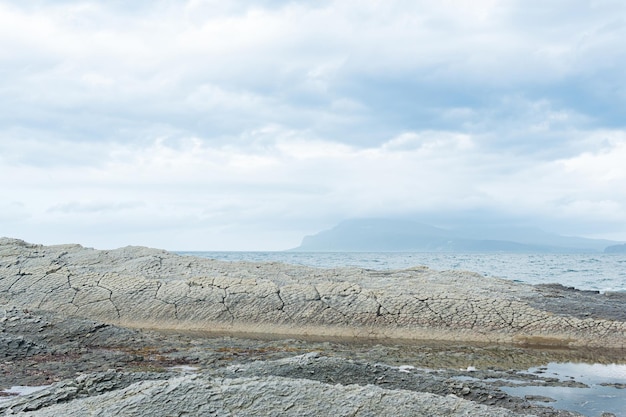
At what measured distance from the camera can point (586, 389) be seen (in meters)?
8.64

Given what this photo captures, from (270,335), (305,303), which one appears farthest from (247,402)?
(305,303)

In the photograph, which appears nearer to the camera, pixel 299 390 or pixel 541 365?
pixel 299 390

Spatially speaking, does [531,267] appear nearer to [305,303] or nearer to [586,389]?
[305,303]

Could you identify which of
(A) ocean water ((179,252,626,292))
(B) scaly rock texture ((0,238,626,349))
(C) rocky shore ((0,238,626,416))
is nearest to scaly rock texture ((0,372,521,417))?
(C) rocky shore ((0,238,626,416))

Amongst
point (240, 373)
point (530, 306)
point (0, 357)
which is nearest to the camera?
point (240, 373)

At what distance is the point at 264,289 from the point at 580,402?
8.47m

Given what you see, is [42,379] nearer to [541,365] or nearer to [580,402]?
[580,402]

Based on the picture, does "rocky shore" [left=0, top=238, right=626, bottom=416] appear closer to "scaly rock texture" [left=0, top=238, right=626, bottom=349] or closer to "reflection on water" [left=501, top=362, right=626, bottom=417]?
"scaly rock texture" [left=0, top=238, right=626, bottom=349]

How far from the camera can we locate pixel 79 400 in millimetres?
5523

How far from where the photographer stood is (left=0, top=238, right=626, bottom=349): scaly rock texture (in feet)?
44.1

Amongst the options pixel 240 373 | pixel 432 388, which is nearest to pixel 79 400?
pixel 240 373

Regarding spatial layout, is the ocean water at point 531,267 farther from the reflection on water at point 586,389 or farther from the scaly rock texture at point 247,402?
the scaly rock texture at point 247,402

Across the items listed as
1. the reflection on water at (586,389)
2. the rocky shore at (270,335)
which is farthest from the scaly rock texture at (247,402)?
the reflection on water at (586,389)

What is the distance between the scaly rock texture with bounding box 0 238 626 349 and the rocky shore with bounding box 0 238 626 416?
37 millimetres
